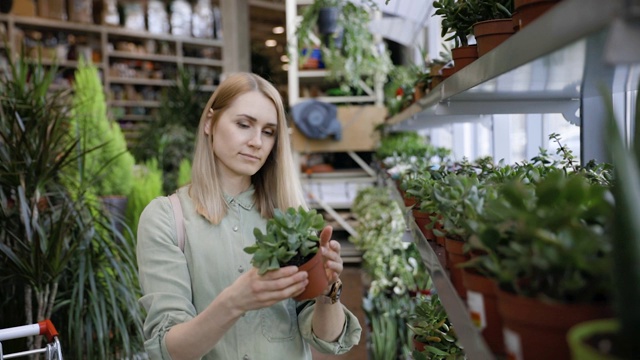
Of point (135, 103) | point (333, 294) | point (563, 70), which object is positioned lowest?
point (333, 294)

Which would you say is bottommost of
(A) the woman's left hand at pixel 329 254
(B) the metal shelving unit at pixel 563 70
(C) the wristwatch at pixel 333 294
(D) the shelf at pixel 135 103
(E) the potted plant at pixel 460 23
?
(C) the wristwatch at pixel 333 294

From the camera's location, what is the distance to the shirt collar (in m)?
1.62

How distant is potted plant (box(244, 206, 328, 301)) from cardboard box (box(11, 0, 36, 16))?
8.22m

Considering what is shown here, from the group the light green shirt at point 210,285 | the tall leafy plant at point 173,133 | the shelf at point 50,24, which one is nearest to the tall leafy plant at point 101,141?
the tall leafy plant at point 173,133

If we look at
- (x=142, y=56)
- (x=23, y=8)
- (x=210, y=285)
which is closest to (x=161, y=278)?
(x=210, y=285)

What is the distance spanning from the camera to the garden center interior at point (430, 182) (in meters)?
0.65

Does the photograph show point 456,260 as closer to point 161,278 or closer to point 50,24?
point 161,278

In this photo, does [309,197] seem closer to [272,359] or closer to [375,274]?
[375,274]

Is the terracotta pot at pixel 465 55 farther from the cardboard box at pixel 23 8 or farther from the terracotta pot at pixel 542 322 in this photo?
the cardboard box at pixel 23 8

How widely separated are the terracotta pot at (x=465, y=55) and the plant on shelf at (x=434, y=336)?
77cm

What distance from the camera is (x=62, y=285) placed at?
8.95 feet

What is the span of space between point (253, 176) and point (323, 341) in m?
0.52

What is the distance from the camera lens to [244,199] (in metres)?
1.64

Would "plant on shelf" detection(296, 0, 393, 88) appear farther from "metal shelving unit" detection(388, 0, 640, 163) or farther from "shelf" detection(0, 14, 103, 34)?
"shelf" detection(0, 14, 103, 34)
